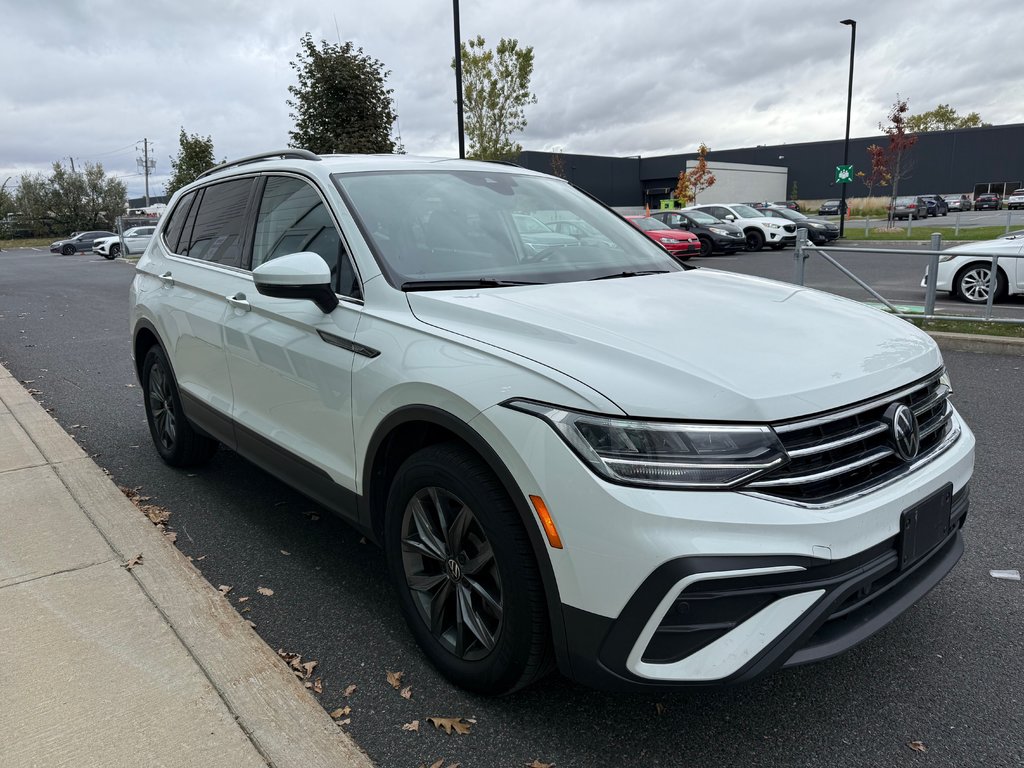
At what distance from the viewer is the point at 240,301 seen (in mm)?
3738

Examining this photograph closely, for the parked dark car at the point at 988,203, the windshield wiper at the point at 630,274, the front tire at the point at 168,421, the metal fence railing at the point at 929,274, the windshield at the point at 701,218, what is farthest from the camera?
the parked dark car at the point at 988,203

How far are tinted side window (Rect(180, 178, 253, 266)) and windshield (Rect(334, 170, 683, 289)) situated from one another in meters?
0.97

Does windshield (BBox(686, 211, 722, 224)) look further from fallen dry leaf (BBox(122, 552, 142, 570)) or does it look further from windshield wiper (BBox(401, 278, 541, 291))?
fallen dry leaf (BBox(122, 552, 142, 570))

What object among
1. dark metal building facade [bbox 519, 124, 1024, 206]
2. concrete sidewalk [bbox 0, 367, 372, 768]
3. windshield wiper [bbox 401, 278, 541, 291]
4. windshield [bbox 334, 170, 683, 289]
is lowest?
concrete sidewalk [bbox 0, 367, 372, 768]

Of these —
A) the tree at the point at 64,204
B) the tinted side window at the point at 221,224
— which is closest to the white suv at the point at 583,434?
the tinted side window at the point at 221,224

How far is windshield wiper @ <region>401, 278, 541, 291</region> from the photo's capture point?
2904 millimetres

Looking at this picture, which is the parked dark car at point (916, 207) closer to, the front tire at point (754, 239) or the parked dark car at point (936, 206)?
the parked dark car at point (936, 206)

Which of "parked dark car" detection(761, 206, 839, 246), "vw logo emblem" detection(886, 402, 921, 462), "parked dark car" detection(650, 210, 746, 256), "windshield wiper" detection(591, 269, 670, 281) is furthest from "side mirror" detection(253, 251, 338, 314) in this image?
"parked dark car" detection(761, 206, 839, 246)

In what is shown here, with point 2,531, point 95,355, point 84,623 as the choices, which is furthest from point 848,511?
point 95,355

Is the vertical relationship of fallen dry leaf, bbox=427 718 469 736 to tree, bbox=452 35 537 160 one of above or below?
below

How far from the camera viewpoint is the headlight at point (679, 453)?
2023 millimetres

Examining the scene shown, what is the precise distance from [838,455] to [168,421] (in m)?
4.21

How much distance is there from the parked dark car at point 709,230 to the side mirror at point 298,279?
73.3 feet

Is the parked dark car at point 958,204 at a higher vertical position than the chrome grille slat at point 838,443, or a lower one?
higher
